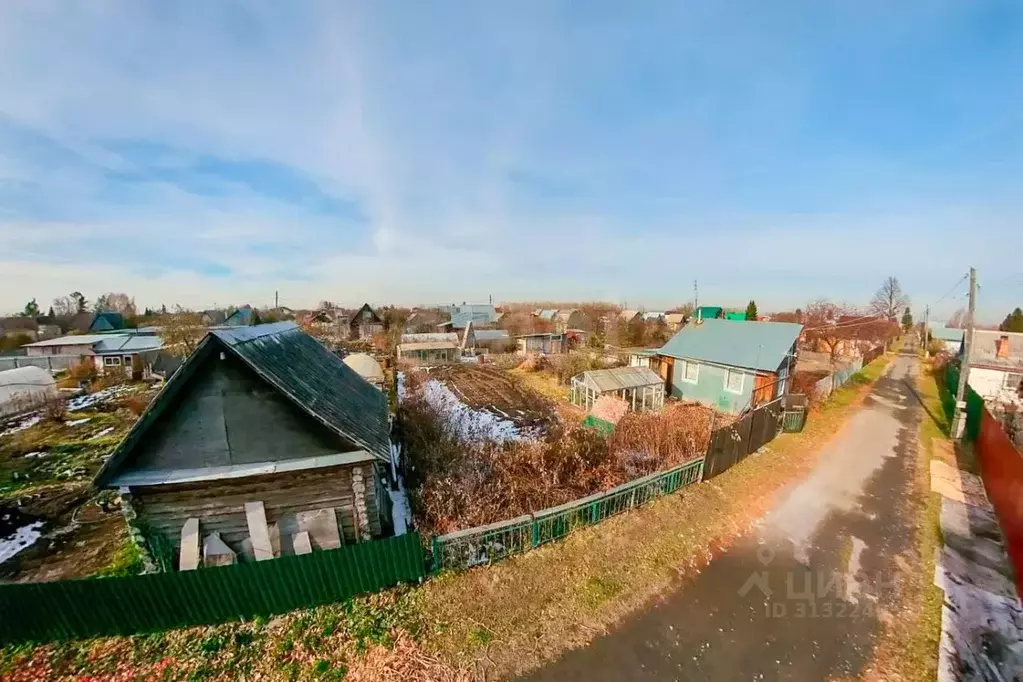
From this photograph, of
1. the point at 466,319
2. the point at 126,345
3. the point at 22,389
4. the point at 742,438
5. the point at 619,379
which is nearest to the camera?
the point at 742,438

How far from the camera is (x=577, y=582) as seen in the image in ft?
27.6

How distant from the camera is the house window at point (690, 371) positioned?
78.9ft

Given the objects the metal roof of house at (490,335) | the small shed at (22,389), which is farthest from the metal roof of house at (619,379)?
the small shed at (22,389)

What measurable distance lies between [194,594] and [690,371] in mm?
24000

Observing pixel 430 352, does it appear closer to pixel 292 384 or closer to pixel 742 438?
pixel 742 438

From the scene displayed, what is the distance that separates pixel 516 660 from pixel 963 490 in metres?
15.5

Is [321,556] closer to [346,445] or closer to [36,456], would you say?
[346,445]

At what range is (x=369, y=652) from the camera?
678 centimetres

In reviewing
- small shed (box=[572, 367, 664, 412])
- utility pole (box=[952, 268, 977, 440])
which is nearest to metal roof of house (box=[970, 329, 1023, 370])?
utility pole (box=[952, 268, 977, 440])

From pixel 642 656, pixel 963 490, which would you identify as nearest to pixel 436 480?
pixel 642 656

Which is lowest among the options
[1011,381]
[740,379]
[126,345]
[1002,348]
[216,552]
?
[1011,381]

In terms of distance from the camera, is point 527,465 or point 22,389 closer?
point 527,465

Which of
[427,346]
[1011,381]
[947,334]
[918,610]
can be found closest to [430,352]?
[427,346]

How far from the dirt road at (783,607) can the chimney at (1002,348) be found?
99.8ft
